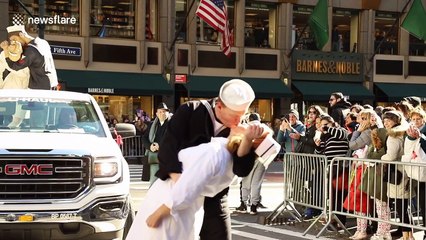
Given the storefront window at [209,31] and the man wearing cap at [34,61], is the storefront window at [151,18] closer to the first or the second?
the storefront window at [209,31]

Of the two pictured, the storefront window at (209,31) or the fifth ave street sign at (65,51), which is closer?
the fifth ave street sign at (65,51)

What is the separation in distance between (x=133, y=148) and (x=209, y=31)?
988 cm

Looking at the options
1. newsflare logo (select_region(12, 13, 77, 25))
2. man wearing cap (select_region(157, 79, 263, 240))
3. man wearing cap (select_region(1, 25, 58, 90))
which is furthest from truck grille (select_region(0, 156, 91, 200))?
newsflare logo (select_region(12, 13, 77, 25))

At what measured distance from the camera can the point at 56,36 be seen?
28.3m

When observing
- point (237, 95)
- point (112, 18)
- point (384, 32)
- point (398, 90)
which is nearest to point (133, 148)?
point (112, 18)

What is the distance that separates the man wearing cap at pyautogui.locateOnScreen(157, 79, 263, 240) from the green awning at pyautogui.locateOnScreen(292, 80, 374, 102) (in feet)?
93.3

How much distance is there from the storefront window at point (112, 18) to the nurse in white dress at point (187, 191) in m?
25.6

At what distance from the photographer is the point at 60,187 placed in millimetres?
7555

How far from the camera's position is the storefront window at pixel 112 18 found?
98.5ft

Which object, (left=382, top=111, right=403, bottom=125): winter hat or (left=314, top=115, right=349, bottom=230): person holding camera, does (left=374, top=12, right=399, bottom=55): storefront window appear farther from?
(left=382, top=111, right=403, bottom=125): winter hat

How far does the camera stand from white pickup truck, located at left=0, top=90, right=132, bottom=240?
7324 millimetres

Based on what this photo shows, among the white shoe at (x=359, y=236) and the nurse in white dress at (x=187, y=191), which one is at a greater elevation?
the nurse in white dress at (x=187, y=191)

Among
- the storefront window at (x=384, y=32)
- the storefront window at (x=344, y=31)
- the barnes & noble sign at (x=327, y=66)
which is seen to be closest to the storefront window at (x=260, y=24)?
the barnes & noble sign at (x=327, y=66)

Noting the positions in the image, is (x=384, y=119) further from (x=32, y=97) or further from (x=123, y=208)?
(x=32, y=97)
